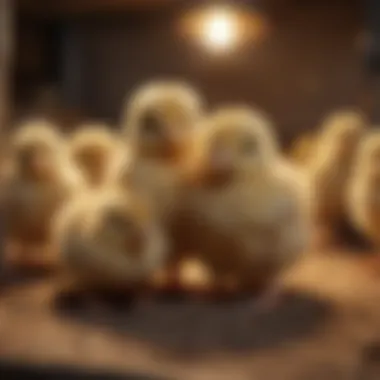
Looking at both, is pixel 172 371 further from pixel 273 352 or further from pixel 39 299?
pixel 39 299

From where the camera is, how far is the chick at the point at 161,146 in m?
0.54

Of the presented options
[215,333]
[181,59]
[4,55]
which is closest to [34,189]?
[4,55]

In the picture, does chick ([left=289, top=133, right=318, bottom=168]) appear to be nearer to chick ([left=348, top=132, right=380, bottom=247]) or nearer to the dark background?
the dark background

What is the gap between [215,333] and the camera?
0.46 metres

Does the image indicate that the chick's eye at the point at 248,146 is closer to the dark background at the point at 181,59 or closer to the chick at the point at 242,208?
the chick at the point at 242,208

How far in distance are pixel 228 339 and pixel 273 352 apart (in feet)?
0.11

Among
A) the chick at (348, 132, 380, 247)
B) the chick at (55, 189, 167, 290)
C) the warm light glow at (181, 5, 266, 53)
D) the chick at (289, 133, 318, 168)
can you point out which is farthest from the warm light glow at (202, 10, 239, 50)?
the chick at (55, 189, 167, 290)

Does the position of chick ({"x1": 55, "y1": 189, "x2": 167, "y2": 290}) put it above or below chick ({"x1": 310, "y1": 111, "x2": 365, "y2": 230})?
below

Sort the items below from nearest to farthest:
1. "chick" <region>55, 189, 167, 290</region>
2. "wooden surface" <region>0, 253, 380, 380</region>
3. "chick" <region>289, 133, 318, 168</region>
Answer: "wooden surface" <region>0, 253, 380, 380</region>
"chick" <region>55, 189, 167, 290</region>
"chick" <region>289, 133, 318, 168</region>

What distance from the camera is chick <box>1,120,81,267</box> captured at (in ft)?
1.96

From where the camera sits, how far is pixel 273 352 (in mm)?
425

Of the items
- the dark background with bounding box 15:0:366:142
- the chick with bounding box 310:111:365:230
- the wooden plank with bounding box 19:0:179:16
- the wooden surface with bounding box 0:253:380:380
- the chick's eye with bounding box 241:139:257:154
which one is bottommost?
the wooden surface with bounding box 0:253:380:380

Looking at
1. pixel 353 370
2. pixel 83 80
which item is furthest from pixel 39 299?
pixel 83 80

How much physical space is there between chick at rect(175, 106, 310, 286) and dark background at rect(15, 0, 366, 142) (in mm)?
288
